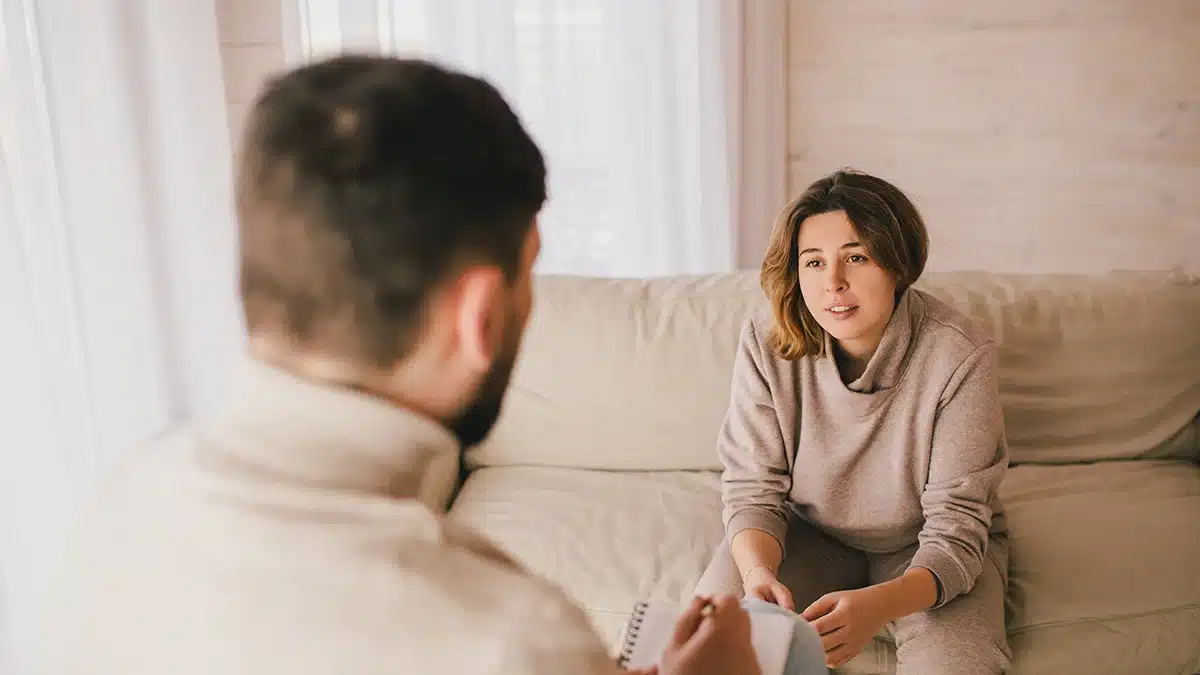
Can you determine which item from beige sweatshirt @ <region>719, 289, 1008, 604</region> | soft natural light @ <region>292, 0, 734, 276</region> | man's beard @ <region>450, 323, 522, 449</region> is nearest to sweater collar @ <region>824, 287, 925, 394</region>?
beige sweatshirt @ <region>719, 289, 1008, 604</region>

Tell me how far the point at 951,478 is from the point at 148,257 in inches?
63.5

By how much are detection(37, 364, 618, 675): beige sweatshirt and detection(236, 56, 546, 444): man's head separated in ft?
0.10

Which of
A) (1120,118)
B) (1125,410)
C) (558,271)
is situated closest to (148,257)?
(558,271)

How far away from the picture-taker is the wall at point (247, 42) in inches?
96.3

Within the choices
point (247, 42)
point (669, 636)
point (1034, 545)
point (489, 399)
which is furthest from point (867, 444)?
point (247, 42)

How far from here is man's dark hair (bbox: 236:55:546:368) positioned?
645 mm

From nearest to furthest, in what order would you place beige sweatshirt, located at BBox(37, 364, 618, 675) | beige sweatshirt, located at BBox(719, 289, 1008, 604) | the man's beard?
beige sweatshirt, located at BBox(37, 364, 618, 675) → the man's beard → beige sweatshirt, located at BBox(719, 289, 1008, 604)

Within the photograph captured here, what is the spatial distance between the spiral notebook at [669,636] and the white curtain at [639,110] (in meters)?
1.54

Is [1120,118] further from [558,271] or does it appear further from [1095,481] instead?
[558,271]

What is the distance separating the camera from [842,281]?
1527mm

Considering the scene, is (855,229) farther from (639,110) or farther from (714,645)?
(639,110)

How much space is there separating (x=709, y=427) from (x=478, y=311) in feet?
4.34

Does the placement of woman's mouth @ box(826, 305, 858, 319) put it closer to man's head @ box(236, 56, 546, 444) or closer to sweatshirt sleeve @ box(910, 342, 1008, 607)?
sweatshirt sleeve @ box(910, 342, 1008, 607)

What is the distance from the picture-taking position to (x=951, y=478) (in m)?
1.50
